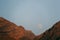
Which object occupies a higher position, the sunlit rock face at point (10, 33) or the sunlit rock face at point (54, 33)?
the sunlit rock face at point (10, 33)

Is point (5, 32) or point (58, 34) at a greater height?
point (5, 32)

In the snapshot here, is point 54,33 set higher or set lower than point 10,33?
lower

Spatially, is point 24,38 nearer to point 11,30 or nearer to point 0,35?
point 11,30

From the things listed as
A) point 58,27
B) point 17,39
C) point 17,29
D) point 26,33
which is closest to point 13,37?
point 17,39

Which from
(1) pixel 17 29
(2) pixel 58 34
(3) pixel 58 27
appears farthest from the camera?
(1) pixel 17 29

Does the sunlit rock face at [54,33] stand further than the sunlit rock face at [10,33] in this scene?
No

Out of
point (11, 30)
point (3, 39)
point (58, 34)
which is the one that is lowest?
point (58, 34)

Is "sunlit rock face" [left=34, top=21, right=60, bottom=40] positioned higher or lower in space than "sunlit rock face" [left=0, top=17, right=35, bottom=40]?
lower

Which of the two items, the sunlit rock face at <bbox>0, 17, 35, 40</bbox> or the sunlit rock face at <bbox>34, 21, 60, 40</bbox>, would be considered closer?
the sunlit rock face at <bbox>34, 21, 60, 40</bbox>

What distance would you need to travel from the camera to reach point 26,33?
4788 inches

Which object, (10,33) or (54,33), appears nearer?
(54,33)

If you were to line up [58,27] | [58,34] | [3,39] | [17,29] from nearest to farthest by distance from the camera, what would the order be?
[58,34], [58,27], [3,39], [17,29]

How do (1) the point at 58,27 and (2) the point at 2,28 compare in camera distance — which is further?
(2) the point at 2,28

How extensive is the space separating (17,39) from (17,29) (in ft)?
32.9
